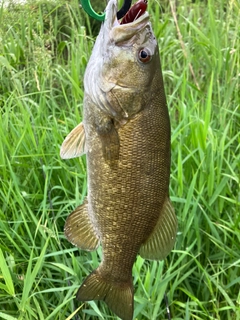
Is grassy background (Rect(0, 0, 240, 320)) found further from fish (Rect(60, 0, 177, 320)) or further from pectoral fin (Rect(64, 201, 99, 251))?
fish (Rect(60, 0, 177, 320))

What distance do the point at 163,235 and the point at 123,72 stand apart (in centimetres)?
49

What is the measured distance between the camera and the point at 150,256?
136cm

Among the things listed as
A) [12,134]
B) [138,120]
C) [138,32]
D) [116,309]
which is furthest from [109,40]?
[12,134]

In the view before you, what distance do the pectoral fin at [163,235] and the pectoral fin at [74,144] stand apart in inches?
11.8

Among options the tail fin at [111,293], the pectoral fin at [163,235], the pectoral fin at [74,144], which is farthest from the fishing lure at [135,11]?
the tail fin at [111,293]

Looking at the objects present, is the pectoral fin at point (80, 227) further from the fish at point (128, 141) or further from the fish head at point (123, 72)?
the fish head at point (123, 72)

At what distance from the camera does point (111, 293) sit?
55.5 inches

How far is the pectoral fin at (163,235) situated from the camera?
4.38 ft

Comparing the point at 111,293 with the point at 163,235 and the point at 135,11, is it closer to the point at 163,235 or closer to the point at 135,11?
the point at 163,235

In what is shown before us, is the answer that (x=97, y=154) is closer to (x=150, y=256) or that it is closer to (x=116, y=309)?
(x=150, y=256)

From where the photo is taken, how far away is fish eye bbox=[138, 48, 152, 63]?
128cm

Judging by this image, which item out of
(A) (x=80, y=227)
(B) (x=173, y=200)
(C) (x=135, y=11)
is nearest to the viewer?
(C) (x=135, y=11)

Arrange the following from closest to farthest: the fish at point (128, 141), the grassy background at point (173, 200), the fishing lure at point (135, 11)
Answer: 1. the fishing lure at point (135, 11)
2. the fish at point (128, 141)
3. the grassy background at point (173, 200)

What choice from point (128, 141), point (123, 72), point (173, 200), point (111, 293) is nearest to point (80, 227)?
point (111, 293)
